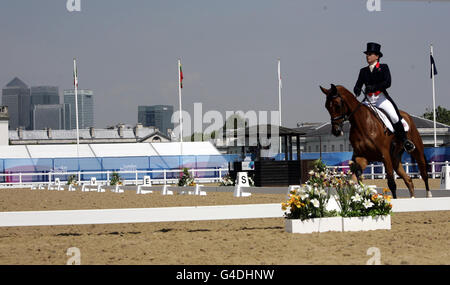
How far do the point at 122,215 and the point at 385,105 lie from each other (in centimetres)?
496

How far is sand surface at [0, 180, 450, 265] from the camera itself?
26.3 feet

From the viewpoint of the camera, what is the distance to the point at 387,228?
35.9 feet

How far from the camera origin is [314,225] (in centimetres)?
1060

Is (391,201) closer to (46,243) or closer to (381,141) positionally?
(381,141)

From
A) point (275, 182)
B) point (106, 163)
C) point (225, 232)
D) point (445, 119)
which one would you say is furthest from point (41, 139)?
point (225, 232)

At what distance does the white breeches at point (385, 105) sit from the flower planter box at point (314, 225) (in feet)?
7.55

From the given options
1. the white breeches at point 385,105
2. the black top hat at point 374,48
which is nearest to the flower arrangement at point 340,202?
the white breeches at point 385,105

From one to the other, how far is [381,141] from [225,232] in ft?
10.1

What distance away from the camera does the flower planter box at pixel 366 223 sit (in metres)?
10.7

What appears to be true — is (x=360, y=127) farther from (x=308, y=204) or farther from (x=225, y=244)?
(x=225, y=244)

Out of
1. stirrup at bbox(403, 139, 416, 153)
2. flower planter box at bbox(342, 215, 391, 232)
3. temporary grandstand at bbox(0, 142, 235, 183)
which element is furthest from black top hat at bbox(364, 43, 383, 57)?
temporary grandstand at bbox(0, 142, 235, 183)

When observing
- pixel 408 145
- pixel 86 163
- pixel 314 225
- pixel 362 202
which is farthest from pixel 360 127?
pixel 86 163

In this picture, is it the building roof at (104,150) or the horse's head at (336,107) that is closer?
the horse's head at (336,107)

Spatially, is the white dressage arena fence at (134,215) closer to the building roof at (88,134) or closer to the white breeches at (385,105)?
the white breeches at (385,105)
